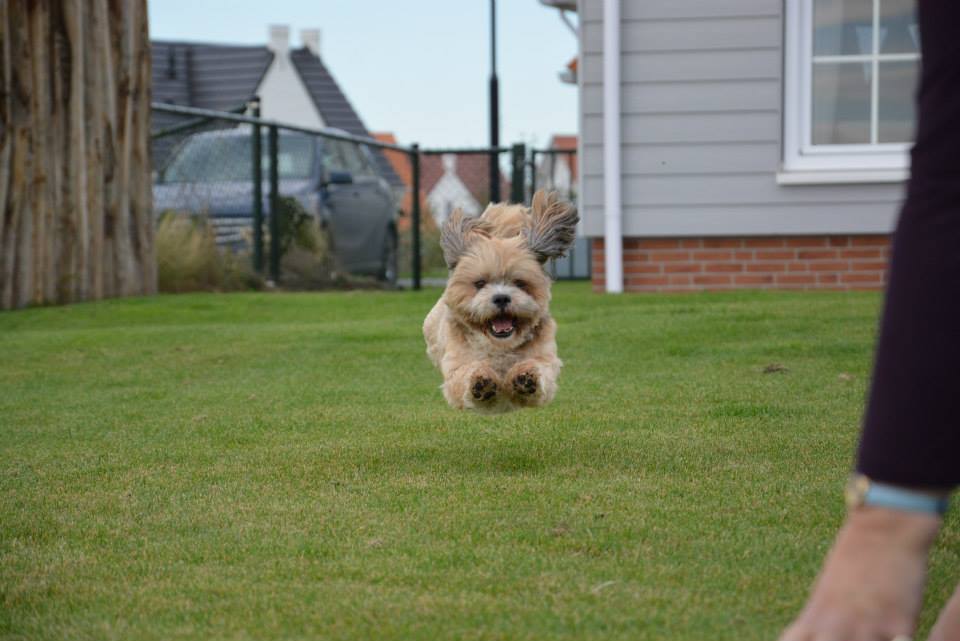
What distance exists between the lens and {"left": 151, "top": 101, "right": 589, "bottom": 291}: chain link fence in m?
14.7

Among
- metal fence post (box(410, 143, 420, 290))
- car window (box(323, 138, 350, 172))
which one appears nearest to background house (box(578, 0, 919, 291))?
metal fence post (box(410, 143, 420, 290))

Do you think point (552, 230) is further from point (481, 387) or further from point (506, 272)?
point (481, 387)


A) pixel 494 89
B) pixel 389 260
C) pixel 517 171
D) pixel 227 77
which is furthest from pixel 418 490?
pixel 227 77

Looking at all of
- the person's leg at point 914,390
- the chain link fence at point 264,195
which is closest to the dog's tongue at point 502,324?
the person's leg at point 914,390

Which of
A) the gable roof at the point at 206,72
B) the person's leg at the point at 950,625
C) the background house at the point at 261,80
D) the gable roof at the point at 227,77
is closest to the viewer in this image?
the person's leg at the point at 950,625

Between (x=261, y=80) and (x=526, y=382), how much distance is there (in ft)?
152

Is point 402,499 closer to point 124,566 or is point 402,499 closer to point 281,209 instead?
point 124,566

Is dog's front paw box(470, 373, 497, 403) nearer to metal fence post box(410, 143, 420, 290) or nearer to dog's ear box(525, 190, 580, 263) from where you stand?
dog's ear box(525, 190, 580, 263)

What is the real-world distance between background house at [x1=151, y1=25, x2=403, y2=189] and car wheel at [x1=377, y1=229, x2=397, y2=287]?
28.9m

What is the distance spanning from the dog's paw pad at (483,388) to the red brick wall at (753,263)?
21.4 ft

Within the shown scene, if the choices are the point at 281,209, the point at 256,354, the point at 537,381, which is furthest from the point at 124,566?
the point at 281,209

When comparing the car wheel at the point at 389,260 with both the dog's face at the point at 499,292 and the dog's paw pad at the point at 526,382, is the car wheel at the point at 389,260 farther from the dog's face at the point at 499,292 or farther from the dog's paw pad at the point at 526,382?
the dog's paw pad at the point at 526,382

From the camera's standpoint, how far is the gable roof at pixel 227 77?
4647cm

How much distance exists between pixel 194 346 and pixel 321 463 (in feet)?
13.6
